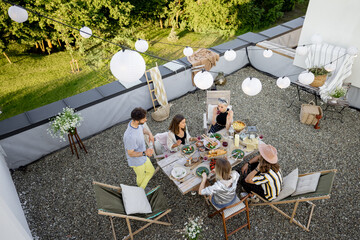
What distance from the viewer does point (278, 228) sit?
4.14m

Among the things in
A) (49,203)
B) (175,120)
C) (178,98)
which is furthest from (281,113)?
(49,203)

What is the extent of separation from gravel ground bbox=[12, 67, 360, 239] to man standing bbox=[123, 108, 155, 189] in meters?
0.71

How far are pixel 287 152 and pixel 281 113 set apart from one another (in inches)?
61.4

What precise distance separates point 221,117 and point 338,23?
13.9ft

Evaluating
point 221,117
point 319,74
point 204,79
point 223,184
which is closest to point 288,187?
point 223,184

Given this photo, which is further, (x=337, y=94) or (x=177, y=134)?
(x=337, y=94)

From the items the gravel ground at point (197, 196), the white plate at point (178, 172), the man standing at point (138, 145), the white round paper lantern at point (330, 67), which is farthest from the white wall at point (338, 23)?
the man standing at point (138, 145)

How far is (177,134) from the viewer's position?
14.9 ft

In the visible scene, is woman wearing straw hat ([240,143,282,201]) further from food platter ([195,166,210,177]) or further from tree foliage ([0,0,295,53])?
tree foliage ([0,0,295,53])

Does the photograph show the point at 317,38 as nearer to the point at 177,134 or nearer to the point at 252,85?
the point at 252,85

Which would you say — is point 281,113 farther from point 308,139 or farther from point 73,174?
point 73,174

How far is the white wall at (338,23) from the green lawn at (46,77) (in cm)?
667

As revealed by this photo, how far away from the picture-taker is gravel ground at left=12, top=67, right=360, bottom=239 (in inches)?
165

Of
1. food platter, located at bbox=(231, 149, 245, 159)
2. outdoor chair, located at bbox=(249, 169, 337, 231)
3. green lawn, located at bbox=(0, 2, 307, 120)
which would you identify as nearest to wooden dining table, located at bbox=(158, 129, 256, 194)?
food platter, located at bbox=(231, 149, 245, 159)
